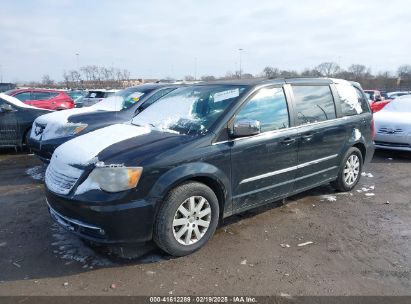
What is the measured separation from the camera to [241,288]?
3.18 meters

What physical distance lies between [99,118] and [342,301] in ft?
17.0

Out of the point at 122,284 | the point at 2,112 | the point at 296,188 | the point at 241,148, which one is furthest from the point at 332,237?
the point at 2,112

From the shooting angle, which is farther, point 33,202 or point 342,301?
point 33,202

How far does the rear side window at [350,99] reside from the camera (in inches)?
220

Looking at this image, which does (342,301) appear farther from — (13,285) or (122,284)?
(13,285)

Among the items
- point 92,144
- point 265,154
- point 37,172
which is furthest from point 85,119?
point 265,154

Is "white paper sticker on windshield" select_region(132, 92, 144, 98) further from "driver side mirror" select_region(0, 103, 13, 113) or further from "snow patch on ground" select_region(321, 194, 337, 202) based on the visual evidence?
"snow patch on ground" select_region(321, 194, 337, 202)

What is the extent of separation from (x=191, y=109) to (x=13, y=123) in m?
6.39

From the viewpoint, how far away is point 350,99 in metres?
5.78

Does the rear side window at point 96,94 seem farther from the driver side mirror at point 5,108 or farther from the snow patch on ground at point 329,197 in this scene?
the snow patch on ground at point 329,197

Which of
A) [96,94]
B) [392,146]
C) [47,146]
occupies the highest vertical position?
[96,94]

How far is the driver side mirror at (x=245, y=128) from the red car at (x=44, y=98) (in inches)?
498

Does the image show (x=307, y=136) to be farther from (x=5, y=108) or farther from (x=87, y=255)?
(x=5, y=108)

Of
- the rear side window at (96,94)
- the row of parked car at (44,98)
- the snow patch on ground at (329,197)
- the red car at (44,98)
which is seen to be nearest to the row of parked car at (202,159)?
the snow patch on ground at (329,197)
